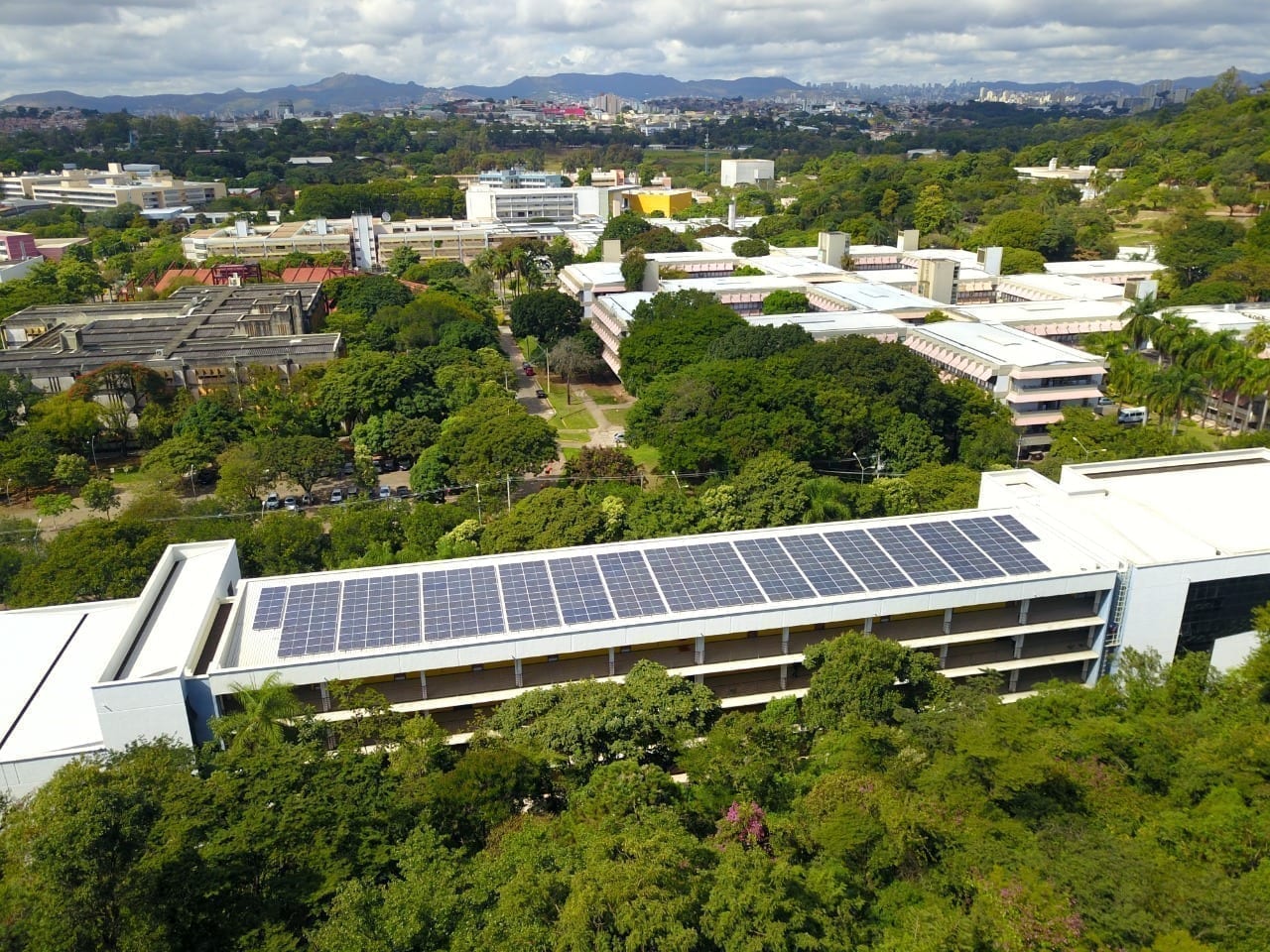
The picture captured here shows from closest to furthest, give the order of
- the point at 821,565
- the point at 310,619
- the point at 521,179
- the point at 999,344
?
the point at 310,619 → the point at 821,565 → the point at 999,344 → the point at 521,179

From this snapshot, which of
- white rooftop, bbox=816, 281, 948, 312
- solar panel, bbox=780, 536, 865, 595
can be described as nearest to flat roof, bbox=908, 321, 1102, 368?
white rooftop, bbox=816, 281, 948, 312

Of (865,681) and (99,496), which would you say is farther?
(99,496)

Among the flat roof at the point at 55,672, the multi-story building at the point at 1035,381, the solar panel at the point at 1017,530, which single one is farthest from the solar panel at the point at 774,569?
the multi-story building at the point at 1035,381

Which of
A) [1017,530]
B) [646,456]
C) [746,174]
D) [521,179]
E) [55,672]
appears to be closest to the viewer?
[55,672]

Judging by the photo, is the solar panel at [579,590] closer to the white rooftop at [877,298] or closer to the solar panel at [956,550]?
the solar panel at [956,550]

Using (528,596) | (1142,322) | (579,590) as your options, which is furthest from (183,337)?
(1142,322)

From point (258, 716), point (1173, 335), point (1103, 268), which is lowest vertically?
point (258, 716)

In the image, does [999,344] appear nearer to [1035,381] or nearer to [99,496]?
[1035,381]

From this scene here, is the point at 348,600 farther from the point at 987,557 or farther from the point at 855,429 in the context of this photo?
the point at 855,429
